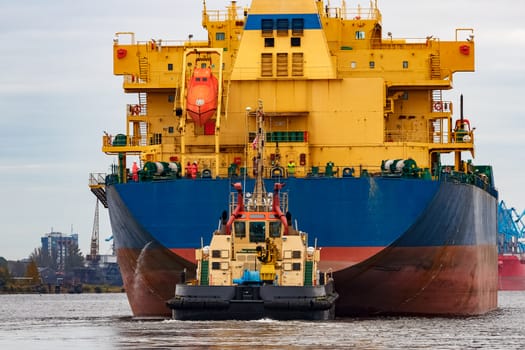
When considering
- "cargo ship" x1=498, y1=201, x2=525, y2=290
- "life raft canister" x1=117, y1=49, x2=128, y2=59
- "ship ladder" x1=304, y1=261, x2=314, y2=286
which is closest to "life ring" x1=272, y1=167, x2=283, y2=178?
"ship ladder" x1=304, y1=261, x2=314, y2=286

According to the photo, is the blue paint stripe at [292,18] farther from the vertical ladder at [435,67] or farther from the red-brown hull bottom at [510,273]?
the red-brown hull bottom at [510,273]

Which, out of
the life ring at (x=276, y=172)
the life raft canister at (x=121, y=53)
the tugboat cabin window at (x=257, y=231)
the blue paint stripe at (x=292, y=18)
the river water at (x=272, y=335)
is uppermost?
the blue paint stripe at (x=292, y=18)

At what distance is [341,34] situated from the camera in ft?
210

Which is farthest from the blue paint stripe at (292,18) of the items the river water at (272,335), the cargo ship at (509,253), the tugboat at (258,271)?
the cargo ship at (509,253)

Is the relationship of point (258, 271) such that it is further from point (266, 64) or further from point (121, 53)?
point (121, 53)

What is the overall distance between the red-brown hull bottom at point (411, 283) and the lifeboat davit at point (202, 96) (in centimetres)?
819

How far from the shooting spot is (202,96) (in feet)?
191

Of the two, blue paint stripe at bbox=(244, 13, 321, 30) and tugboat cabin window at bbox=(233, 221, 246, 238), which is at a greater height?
blue paint stripe at bbox=(244, 13, 321, 30)

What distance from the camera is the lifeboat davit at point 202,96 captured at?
191 feet

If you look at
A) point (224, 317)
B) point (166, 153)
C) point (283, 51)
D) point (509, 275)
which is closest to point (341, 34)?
point (283, 51)

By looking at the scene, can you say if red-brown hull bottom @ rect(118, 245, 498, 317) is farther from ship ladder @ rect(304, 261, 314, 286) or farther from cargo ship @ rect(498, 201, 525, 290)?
cargo ship @ rect(498, 201, 525, 290)

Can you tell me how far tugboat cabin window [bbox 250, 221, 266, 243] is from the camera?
51.5 m

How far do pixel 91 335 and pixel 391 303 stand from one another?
12.9m

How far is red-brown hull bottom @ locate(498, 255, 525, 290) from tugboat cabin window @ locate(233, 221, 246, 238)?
10451 centimetres
